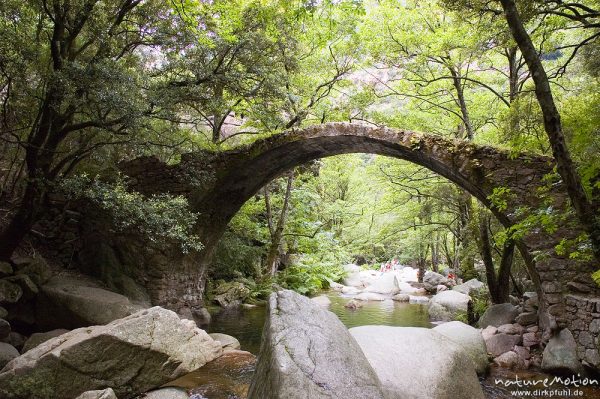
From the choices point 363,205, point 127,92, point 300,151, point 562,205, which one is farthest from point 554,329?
point 363,205

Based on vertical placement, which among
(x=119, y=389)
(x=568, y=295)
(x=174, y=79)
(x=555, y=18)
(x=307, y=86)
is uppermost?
(x=307, y=86)

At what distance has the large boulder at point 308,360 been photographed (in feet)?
7.00

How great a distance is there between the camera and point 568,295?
560 cm

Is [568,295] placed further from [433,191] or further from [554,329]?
[433,191]

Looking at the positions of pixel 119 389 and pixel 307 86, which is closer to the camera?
pixel 119 389

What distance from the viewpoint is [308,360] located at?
231 centimetres

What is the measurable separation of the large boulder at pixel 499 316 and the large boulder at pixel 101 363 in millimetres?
5905

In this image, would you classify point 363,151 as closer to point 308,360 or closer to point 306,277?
point 308,360

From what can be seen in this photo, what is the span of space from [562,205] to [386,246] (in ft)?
74.6

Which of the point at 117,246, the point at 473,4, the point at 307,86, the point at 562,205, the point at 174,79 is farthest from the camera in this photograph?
the point at 307,86

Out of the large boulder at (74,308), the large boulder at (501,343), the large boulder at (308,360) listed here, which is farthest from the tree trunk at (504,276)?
the large boulder at (74,308)

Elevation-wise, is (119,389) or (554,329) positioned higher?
(554,329)

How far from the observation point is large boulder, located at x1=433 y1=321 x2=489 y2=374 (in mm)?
5360

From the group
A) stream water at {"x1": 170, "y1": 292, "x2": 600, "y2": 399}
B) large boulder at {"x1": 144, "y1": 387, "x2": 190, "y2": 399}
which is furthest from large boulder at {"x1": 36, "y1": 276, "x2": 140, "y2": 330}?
large boulder at {"x1": 144, "y1": 387, "x2": 190, "y2": 399}
